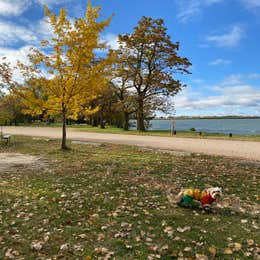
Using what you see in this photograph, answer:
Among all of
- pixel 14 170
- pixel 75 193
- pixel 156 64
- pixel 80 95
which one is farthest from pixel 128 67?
pixel 75 193

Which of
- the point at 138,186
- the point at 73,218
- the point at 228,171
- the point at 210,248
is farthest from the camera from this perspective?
the point at 228,171

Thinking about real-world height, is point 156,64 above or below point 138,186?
above

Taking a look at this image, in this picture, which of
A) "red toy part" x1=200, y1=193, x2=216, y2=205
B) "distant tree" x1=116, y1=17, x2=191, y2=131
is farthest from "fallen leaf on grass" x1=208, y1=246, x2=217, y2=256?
"distant tree" x1=116, y1=17, x2=191, y2=131

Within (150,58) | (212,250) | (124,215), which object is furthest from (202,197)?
(150,58)

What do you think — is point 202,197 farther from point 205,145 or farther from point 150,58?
point 150,58

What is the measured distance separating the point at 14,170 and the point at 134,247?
6.42 meters

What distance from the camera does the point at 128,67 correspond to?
2736cm

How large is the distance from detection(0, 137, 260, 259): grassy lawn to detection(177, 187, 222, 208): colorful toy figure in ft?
0.53

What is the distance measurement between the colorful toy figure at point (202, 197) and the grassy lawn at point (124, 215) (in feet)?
0.53

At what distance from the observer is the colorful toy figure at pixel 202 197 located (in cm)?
465

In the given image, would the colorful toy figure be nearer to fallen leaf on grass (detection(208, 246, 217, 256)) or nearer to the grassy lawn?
the grassy lawn

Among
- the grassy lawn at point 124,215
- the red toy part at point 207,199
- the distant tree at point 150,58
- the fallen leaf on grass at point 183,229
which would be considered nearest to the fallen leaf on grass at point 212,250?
the grassy lawn at point 124,215

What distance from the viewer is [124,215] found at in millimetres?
4637

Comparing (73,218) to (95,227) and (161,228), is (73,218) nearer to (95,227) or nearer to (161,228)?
(95,227)
